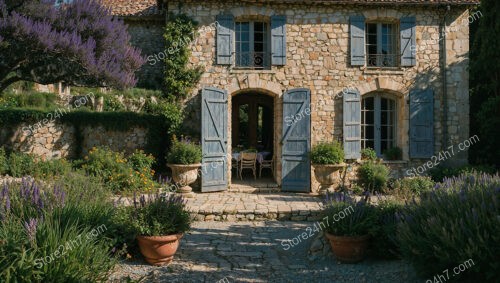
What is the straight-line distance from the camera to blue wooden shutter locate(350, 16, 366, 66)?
992cm

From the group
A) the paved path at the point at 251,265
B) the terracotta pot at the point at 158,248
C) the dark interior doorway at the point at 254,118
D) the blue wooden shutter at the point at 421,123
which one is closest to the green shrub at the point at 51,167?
the paved path at the point at 251,265

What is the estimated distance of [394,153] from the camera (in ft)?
33.8

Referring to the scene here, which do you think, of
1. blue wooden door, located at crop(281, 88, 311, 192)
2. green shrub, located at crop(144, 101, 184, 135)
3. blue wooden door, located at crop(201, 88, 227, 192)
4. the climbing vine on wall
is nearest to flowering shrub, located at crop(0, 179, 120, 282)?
blue wooden door, located at crop(201, 88, 227, 192)

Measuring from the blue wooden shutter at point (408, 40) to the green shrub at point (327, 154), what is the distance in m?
2.90

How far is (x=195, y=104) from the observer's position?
9.88m

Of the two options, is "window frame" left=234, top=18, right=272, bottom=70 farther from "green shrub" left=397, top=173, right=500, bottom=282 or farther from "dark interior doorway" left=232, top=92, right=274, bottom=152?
"green shrub" left=397, top=173, right=500, bottom=282

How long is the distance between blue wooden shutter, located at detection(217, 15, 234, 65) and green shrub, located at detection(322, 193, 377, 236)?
551 centimetres

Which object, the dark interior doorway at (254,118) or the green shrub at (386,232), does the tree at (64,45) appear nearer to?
the dark interior doorway at (254,118)

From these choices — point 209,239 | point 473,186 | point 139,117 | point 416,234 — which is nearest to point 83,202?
point 209,239

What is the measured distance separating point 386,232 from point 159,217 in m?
2.72

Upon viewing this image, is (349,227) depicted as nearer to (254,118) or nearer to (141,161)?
(141,161)

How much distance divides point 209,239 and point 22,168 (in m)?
5.72

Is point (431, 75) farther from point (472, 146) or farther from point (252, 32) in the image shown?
point (252, 32)

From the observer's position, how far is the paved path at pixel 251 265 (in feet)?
14.7
